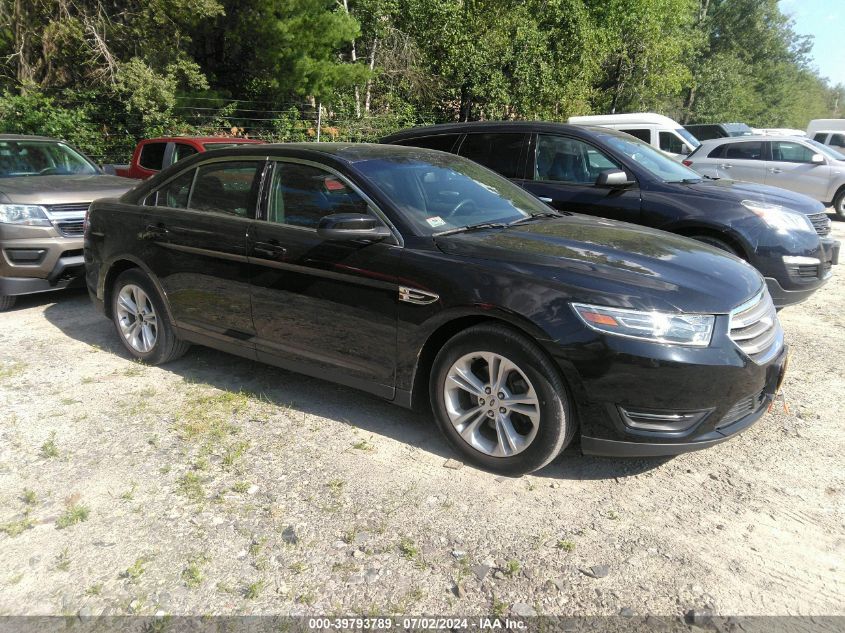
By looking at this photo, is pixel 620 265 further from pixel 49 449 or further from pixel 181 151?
pixel 181 151

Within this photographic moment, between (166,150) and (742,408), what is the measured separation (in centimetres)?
859

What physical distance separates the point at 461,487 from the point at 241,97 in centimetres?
1758

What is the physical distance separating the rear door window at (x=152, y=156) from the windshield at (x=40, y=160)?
1.51 meters

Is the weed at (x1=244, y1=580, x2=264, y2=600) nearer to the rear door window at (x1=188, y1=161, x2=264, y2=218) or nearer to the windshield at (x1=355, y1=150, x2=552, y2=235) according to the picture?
the windshield at (x1=355, y1=150, x2=552, y2=235)

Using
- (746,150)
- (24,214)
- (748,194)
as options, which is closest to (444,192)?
(748,194)

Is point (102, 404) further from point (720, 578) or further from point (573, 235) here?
point (720, 578)

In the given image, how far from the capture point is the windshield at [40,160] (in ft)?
23.6

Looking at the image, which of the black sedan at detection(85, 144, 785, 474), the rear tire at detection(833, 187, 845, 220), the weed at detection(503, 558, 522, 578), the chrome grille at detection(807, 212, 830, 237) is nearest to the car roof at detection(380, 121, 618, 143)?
the chrome grille at detection(807, 212, 830, 237)

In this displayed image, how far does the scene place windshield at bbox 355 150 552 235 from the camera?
3.81 m

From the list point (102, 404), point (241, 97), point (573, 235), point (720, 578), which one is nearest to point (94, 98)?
point (241, 97)

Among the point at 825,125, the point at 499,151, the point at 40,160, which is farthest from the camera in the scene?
the point at 825,125

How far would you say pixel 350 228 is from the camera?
3551 mm

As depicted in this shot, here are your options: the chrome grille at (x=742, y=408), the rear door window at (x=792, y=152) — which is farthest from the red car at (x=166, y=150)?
the rear door window at (x=792, y=152)

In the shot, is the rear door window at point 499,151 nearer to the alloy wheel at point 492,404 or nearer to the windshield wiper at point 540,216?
the windshield wiper at point 540,216
